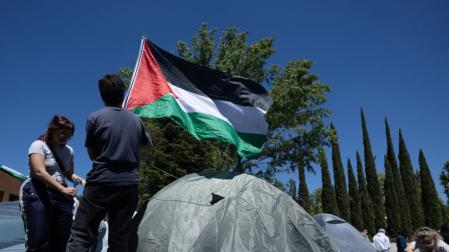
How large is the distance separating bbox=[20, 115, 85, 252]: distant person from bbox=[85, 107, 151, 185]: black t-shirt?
31cm

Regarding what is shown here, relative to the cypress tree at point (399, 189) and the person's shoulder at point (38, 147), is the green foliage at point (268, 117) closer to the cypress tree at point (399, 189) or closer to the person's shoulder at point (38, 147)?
the person's shoulder at point (38, 147)

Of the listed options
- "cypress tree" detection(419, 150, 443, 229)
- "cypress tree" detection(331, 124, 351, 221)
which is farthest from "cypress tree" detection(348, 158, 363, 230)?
"cypress tree" detection(419, 150, 443, 229)

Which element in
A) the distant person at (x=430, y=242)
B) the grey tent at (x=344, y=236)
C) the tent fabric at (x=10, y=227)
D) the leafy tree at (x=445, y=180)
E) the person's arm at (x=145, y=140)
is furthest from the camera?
the leafy tree at (x=445, y=180)

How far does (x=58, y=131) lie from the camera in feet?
10.3

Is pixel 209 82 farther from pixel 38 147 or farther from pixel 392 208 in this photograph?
pixel 392 208

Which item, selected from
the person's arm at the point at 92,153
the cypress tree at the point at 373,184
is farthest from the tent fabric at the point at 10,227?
the cypress tree at the point at 373,184

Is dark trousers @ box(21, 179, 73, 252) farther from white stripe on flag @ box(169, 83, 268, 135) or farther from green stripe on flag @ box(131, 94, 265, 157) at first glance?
white stripe on flag @ box(169, 83, 268, 135)

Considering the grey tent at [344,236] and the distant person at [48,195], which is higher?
the distant person at [48,195]

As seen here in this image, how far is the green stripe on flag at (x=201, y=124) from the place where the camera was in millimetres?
4828

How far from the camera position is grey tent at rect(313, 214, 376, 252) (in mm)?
7054

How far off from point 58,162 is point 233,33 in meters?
16.9

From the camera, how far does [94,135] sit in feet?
9.86

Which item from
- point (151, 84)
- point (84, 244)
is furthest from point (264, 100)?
point (84, 244)

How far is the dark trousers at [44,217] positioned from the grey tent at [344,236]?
538 centimetres
